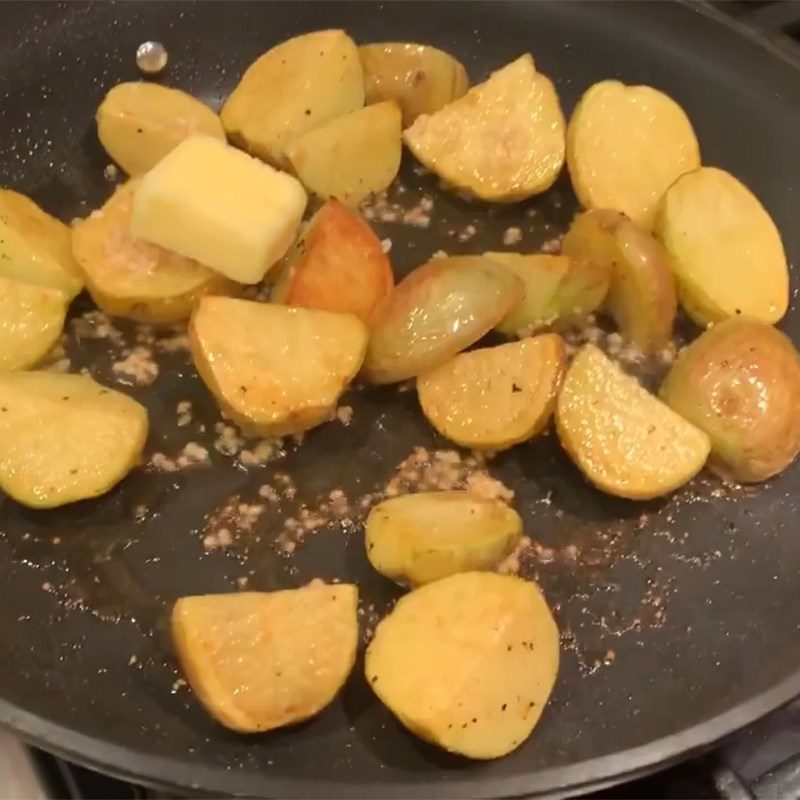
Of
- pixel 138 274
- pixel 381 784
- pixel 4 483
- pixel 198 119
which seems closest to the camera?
pixel 381 784

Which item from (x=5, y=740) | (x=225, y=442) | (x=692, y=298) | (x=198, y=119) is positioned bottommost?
(x=5, y=740)

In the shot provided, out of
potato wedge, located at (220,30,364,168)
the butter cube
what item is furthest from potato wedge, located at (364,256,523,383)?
potato wedge, located at (220,30,364,168)

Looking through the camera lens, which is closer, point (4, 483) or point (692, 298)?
point (4, 483)

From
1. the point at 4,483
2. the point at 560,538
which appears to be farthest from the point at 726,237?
the point at 4,483

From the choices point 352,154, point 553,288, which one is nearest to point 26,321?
point 352,154

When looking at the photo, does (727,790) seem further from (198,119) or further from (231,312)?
(198,119)

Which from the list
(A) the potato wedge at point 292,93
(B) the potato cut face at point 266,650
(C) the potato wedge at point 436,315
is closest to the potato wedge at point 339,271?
(C) the potato wedge at point 436,315
